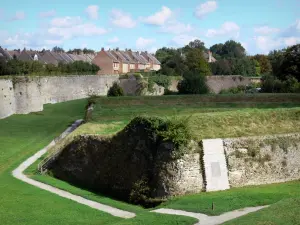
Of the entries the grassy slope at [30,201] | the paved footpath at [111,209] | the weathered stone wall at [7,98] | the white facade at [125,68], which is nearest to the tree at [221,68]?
the white facade at [125,68]

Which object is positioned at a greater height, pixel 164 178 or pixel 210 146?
pixel 210 146

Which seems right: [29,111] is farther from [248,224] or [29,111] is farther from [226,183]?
[248,224]

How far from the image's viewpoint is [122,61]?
118562 mm

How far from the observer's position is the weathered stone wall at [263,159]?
1930cm

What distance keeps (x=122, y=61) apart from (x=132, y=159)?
99221mm

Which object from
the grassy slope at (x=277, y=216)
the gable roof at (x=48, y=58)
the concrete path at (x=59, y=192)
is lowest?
the concrete path at (x=59, y=192)

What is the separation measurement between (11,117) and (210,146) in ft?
103

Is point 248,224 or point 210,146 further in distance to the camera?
point 210,146

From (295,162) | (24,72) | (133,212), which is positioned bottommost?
(133,212)

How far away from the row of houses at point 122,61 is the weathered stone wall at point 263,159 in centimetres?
8747

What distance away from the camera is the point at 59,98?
65.1 meters

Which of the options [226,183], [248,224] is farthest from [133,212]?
[248,224]

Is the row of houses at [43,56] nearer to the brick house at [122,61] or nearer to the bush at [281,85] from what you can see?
the brick house at [122,61]

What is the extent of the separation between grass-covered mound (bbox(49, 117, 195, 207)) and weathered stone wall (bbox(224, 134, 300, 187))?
207cm
